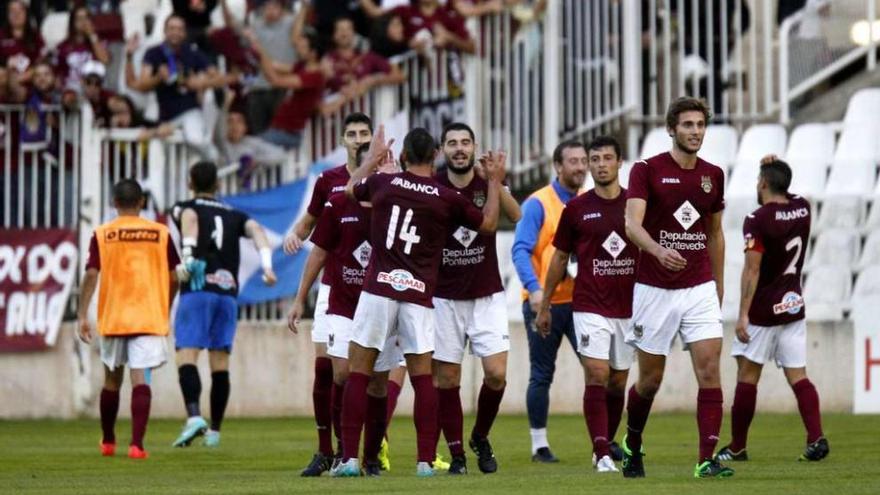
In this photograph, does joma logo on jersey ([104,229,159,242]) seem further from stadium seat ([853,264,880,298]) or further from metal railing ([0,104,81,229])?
stadium seat ([853,264,880,298])

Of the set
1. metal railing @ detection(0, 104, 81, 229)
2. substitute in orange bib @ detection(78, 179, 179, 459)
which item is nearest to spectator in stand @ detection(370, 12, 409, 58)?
metal railing @ detection(0, 104, 81, 229)

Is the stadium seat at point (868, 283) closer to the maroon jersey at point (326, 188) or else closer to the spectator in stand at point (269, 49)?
the spectator in stand at point (269, 49)

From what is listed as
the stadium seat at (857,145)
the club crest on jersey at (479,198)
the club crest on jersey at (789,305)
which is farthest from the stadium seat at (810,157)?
the club crest on jersey at (479,198)

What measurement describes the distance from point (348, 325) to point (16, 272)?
8572mm

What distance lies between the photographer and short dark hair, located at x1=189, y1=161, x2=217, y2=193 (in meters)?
17.0

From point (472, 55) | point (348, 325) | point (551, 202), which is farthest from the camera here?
point (472, 55)

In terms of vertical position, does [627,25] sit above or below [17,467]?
above

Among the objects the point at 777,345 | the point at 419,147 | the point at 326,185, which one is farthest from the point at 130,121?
the point at 419,147

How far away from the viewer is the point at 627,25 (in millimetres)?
23047

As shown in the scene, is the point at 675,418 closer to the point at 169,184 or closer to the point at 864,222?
the point at 864,222

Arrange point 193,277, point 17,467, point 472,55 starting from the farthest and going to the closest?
point 472,55 < point 193,277 < point 17,467

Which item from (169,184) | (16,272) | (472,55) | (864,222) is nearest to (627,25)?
(472,55)

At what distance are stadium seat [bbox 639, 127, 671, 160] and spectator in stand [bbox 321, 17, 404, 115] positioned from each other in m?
2.81

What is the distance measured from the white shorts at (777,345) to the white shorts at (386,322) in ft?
10.5
